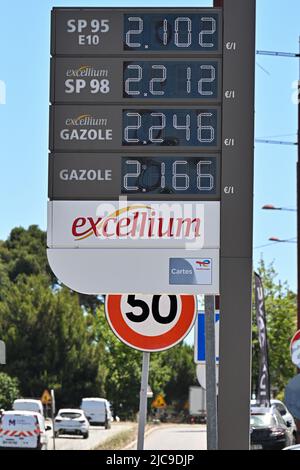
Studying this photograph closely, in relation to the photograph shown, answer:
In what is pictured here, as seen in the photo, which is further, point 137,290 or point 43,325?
point 43,325

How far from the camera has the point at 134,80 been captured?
12297 mm

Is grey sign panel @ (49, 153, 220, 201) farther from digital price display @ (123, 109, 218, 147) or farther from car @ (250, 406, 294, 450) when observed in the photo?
car @ (250, 406, 294, 450)

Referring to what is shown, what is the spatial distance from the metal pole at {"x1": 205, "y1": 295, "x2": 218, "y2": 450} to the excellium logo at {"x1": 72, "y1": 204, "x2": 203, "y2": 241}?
866 millimetres

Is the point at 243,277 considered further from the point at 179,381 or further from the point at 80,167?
the point at 179,381

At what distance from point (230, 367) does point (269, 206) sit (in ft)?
98.2

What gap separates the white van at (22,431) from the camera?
44656 mm

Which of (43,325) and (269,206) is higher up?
(269,206)

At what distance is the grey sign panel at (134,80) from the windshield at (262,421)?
17.5 m

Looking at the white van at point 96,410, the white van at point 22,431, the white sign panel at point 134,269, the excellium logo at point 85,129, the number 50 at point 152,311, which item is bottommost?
the white van at point 96,410

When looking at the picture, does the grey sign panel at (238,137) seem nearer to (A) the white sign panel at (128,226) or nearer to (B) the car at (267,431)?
(A) the white sign panel at (128,226)

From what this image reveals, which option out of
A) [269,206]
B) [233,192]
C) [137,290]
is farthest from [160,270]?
[269,206]

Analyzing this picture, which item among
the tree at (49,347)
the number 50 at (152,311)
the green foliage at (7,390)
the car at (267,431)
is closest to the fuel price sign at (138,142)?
the number 50 at (152,311)

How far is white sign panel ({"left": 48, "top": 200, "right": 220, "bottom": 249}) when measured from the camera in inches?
459

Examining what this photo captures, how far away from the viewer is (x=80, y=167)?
39.7 ft
